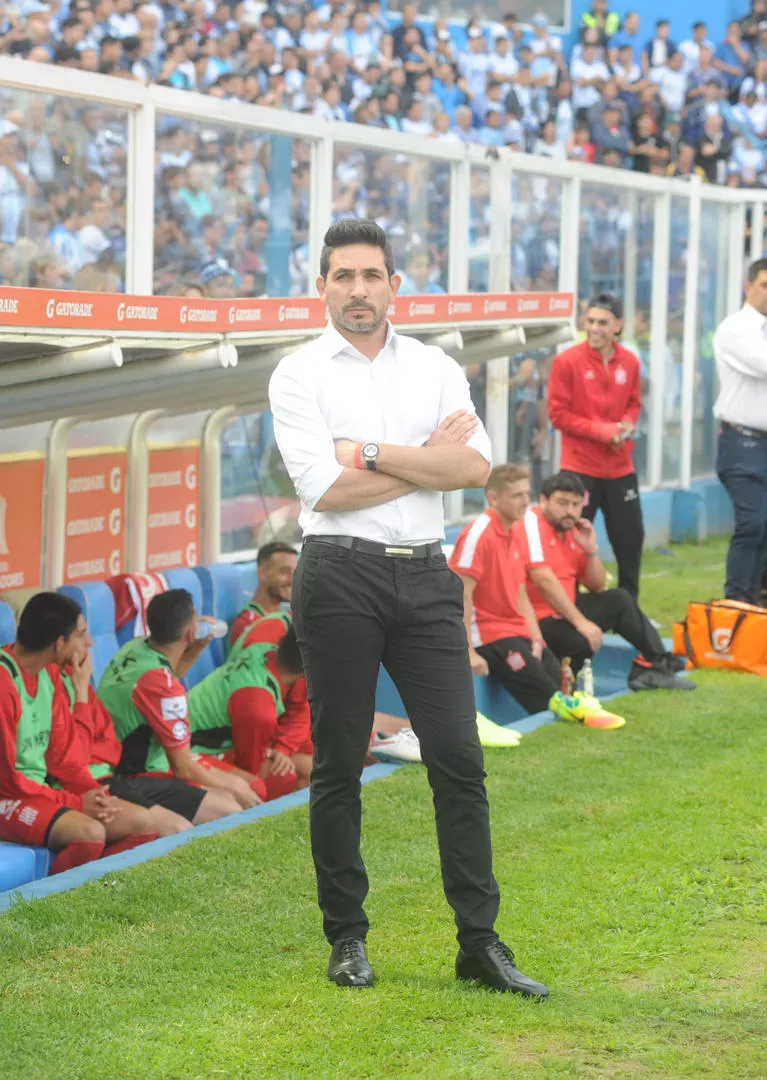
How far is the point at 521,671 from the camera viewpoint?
8.41 meters

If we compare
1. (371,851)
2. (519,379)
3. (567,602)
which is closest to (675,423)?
(519,379)

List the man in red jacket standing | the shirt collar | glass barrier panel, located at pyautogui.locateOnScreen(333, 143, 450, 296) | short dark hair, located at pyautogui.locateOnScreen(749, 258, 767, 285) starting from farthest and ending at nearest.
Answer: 1. glass barrier panel, located at pyautogui.locateOnScreen(333, 143, 450, 296)
2. the man in red jacket standing
3. short dark hair, located at pyautogui.locateOnScreen(749, 258, 767, 285)
4. the shirt collar

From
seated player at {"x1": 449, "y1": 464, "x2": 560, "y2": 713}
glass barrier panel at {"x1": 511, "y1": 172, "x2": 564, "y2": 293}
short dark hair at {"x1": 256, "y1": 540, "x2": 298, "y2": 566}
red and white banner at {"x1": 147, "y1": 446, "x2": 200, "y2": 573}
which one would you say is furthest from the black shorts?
glass barrier panel at {"x1": 511, "y1": 172, "x2": 564, "y2": 293}

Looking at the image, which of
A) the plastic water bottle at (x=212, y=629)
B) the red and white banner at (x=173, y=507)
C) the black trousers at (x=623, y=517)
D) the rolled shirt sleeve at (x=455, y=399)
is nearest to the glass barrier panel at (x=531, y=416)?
the black trousers at (x=623, y=517)

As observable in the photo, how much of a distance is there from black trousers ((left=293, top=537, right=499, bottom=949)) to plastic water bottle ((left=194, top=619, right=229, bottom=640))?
3.42 m

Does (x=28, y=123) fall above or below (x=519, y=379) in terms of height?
above

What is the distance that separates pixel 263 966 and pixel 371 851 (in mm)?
1299

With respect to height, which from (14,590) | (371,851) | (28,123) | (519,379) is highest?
(28,123)

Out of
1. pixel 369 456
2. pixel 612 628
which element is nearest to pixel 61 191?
pixel 612 628

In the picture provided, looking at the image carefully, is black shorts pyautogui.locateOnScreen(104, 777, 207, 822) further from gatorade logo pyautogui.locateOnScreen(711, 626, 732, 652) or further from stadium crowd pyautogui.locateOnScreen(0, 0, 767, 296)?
gatorade logo pyautogui.locateOnScreen(711, 626, 732, 652)

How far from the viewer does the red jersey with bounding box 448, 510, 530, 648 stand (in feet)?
27.5

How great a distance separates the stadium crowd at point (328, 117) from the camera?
26.9 feet

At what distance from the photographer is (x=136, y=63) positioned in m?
13.6

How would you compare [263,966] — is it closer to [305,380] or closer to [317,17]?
[305,380]
